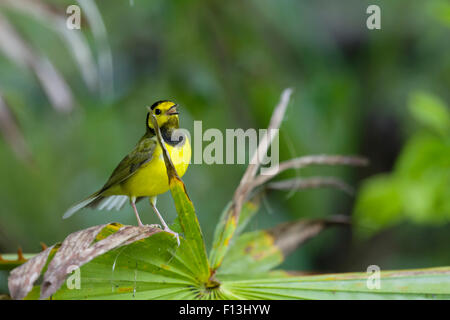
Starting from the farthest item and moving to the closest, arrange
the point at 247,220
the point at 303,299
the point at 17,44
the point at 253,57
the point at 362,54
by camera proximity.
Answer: the point at 362,54, the point at 253,57, the point at 17,44, the point at 247,220, the point at 303,299

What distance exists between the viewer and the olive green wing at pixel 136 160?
38.0 inches

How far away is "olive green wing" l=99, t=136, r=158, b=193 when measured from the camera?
3.17 feet

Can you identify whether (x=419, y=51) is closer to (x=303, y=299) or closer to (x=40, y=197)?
(x=40, y=197)

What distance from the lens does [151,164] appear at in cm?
96

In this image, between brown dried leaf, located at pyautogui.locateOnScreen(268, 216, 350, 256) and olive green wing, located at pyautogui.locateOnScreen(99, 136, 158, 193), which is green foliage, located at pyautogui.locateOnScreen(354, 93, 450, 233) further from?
olive green wing, located at pyautogui.locateOnScreen(99, 136, 158, 193)

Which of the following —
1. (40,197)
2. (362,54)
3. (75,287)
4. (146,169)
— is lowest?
(40,197)

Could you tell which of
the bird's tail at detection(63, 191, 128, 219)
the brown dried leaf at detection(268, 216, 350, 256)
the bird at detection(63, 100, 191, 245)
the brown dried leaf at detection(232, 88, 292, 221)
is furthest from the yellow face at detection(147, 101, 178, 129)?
the brown dried leaf at detection(268, 216, 350, 256)

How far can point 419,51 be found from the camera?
13.5 feet

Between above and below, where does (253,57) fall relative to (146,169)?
above

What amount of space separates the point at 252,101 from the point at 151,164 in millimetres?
2645

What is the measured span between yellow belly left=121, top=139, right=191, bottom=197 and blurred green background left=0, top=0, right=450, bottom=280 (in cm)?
158

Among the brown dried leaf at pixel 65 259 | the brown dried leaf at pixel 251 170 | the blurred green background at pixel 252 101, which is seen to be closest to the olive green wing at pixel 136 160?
the brown dried leaf at pixel 65 259
